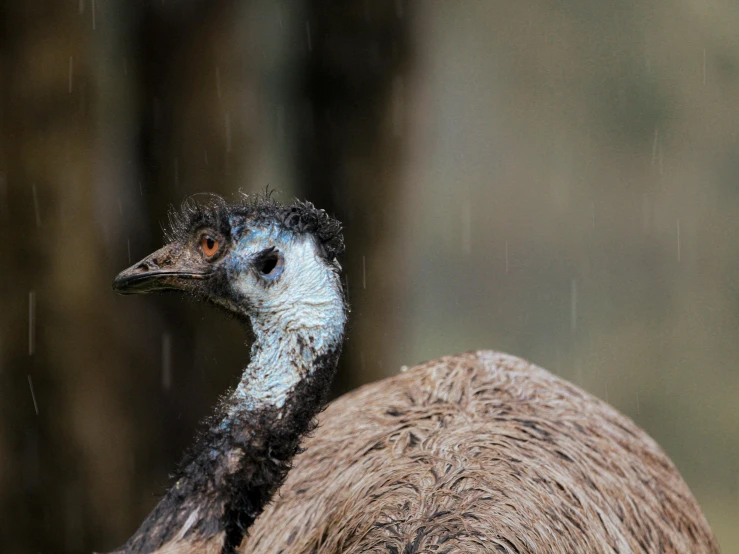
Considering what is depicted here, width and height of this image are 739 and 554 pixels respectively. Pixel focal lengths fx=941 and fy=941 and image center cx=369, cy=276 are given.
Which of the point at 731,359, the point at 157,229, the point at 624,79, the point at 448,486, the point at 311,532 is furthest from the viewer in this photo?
the point at 624,79

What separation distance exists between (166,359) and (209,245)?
288cm

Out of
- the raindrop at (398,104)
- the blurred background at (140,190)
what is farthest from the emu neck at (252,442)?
the raindrop at (398,104)

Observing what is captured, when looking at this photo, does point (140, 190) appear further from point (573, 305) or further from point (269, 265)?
point (573, 305)

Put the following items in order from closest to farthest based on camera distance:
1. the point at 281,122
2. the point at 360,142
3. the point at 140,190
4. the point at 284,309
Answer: the point at 284,309 → the point at 140,190 → the point at 360,142 → the point at 281,122

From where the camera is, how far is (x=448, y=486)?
8.87 ft

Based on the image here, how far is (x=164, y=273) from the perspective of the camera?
9.97 ft

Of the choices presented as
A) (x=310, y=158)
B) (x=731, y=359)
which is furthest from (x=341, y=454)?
(x=731, y=359)

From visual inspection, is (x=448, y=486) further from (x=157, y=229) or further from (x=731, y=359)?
(x=731, y=359)

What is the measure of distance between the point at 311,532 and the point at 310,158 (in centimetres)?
355

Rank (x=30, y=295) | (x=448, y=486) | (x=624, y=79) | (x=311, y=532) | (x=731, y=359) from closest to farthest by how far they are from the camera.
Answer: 1. (x=448, y=486)
2. (x=311, y=532)
3. (x=30, y=295)
4. (x=731, y=359)
5. (x=624, y=79)

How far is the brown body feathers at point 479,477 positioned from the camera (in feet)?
8.55

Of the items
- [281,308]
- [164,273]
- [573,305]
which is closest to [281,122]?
[164,273]

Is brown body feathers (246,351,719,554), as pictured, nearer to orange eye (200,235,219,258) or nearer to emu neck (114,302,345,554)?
emu neck (114,302,345,554)

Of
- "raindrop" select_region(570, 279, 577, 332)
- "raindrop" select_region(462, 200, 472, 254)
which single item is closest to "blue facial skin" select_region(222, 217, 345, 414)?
"raindrop" select_region(570, 279, 577, 332)
